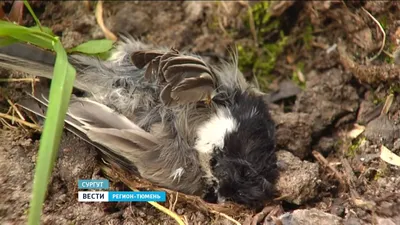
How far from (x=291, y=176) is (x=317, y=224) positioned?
26cm

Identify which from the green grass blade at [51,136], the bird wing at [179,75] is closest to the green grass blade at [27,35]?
the green grass blade at [51,136]

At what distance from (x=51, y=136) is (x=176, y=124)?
1.95 feet

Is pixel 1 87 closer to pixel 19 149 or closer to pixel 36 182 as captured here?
pixel 19 149

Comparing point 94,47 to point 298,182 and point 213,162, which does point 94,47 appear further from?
point 298,182

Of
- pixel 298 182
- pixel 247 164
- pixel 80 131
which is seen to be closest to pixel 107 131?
pixel 80 131

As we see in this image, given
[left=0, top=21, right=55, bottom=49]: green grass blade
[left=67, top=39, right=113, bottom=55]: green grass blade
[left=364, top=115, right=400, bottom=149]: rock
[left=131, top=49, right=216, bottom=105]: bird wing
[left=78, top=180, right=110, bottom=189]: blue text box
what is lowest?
[left=78, top=180, right=110, bottom=189]: blue text box

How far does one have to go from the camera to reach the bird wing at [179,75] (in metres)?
1.72

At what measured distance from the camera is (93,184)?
1.74 m

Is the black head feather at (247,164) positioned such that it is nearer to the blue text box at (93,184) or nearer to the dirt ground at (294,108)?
the dirt ground at (294,108)

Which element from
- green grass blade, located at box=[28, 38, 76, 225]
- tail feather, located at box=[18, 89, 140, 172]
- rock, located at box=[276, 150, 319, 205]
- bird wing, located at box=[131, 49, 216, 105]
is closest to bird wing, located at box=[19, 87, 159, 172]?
tail feather, located at box=[18, 89, 140, 172]

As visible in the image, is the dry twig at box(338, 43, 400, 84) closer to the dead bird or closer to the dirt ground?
the dirt ground

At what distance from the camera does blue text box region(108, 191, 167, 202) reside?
5.65 feet

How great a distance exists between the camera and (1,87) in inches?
74.6

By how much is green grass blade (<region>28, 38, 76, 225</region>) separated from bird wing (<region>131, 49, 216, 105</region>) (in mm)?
408
